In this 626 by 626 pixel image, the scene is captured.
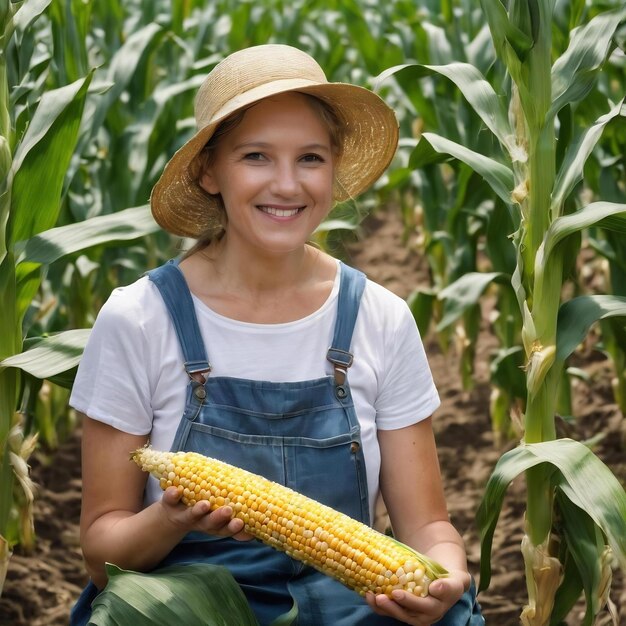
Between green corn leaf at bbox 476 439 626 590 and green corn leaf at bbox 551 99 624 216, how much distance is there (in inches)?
23.1

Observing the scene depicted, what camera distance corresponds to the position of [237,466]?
2416 mm

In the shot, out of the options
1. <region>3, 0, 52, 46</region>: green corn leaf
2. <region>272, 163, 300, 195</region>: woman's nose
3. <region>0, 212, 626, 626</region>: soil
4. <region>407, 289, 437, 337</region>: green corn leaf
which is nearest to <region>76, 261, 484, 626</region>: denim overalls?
<region>272, 163, 300, 195</region>: woman's nose

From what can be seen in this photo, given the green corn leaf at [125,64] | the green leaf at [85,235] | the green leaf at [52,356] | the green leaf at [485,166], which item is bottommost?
the green leaf at [52,356]

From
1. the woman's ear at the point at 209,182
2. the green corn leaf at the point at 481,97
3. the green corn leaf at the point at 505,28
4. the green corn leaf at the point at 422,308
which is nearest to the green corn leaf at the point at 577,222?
the green corn leaf at the point at 481,97

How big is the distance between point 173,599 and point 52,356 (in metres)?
0.96

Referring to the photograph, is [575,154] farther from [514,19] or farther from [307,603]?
[307,603]

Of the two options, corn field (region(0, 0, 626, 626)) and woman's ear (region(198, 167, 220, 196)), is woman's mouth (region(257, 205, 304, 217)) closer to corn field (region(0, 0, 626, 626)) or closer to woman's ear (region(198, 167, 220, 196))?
woman's ear (region(198, 167, 220, 196))

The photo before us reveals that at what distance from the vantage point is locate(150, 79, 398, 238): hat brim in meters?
2.39

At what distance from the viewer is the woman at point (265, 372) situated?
7.79 ft

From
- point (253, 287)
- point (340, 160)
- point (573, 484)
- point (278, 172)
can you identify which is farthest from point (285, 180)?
point (573, 484)

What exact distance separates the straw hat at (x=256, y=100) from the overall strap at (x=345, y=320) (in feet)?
0.86

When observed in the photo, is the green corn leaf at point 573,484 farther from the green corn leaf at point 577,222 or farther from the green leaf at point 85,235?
the green leaf at point 85,235

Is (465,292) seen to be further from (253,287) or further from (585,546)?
(253,287)

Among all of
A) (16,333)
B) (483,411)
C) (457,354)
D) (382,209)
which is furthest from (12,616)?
(382,209)
